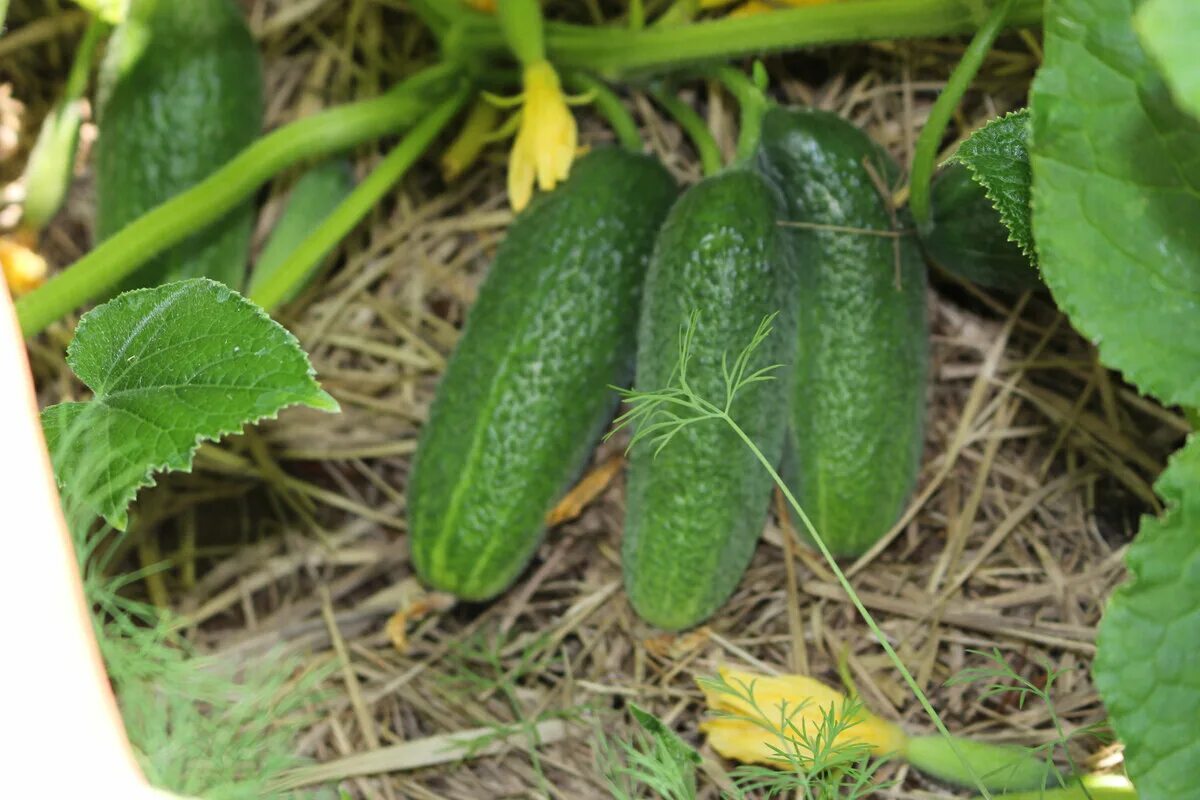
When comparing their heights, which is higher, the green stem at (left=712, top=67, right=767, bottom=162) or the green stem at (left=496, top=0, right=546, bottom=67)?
the green stem at (left=496, top=0, right=546, bottom=67)

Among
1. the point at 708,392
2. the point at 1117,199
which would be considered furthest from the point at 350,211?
the point at 1117,199

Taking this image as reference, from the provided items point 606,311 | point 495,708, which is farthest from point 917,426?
point 495,708

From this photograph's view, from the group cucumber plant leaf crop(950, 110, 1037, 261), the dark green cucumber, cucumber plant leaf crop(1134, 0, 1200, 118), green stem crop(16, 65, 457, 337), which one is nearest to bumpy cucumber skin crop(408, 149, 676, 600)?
green stem crop(16, 65, 457, 337)

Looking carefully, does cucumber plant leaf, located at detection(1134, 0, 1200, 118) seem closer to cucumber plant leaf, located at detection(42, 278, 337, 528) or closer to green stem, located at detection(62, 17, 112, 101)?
cucumber plant leaf, located at detection(42, 278, 337, 528)

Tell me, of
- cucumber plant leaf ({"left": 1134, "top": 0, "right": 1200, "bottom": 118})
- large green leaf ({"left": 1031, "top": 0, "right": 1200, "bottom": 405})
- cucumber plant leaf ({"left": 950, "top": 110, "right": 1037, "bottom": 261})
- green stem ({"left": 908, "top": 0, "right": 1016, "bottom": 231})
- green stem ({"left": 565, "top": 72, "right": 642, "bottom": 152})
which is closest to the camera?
cucumber plant leaf ({"left": 1134, "top": 0, "right": 1200, "bottom": 118})

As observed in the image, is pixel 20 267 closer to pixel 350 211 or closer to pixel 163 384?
pixel 350 211

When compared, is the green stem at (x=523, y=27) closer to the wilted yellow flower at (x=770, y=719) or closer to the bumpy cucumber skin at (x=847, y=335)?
the bumpy cucumber skin at (x=847, y=335)

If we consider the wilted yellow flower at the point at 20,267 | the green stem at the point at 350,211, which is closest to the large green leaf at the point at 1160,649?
the green stem at the point at 350,211
